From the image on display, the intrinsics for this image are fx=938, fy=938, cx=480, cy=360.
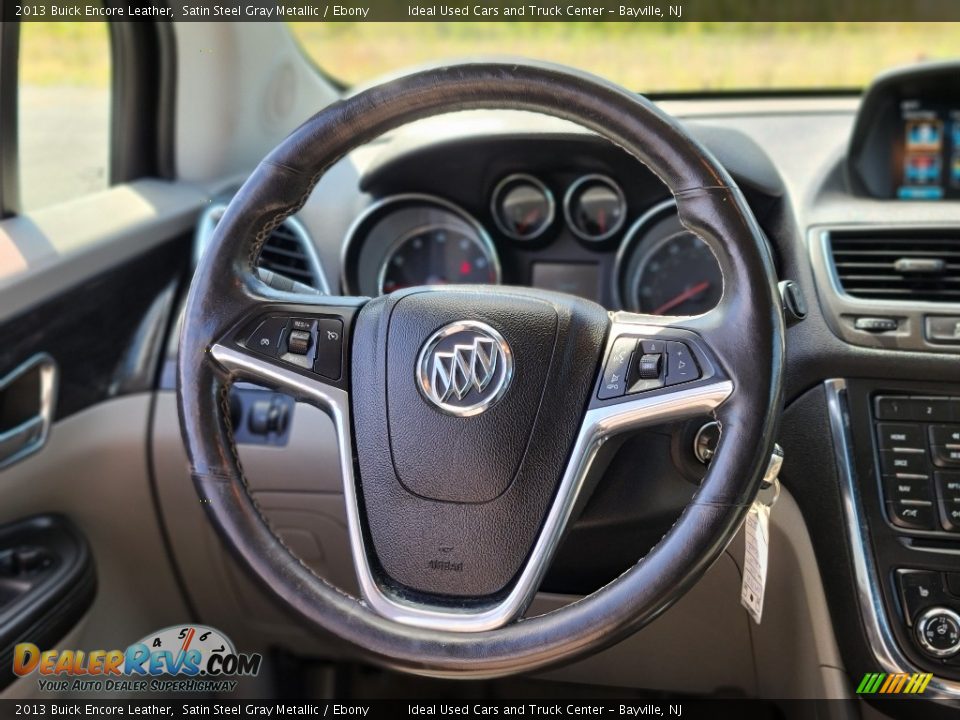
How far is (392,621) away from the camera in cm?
108

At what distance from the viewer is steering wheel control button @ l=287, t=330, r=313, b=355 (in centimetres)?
122

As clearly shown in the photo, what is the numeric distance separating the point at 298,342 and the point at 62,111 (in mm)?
1106

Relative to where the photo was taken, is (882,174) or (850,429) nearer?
(850,429)

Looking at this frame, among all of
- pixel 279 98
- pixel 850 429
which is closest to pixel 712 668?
pixel 850 429

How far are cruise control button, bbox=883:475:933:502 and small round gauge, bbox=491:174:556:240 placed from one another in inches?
31.0

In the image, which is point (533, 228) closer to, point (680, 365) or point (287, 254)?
point (287, 254)

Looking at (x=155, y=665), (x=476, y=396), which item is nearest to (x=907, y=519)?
(x=476, y=396)

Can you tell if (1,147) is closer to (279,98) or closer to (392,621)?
(279,98)

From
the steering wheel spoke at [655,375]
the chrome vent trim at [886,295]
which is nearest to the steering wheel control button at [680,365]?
the steering wheel spoke at [655,375]

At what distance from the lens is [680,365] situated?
42.7 inches

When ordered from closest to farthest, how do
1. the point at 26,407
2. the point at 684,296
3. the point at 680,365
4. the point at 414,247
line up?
1. the point at 680,365
2. the point at 26,407
3. the point at 684,296
4. the point at 414,247

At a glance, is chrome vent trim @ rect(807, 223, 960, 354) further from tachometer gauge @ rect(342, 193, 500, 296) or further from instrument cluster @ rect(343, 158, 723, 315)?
tachometer gauge @ rect(342, 193, 500, 296)

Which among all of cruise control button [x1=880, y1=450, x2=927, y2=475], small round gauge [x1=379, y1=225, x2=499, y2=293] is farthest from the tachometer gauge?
cruise control button [x1=880, y1=450, x2=927, y2=475]

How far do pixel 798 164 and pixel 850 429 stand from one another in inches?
23.0
